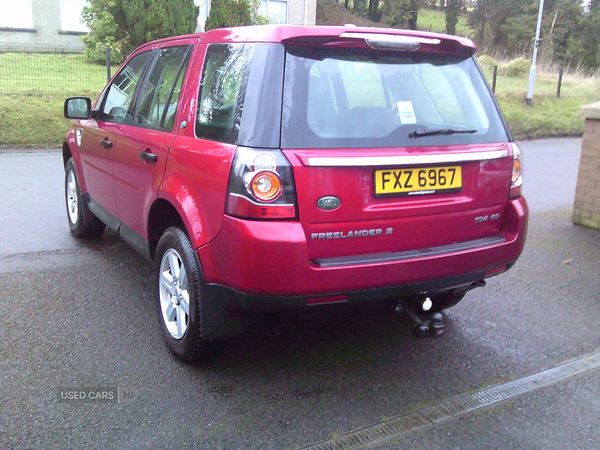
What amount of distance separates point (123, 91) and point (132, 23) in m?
17.1

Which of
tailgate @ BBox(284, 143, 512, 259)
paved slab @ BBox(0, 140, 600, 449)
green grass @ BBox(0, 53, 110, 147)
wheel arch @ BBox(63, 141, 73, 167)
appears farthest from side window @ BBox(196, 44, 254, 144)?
green grass @ BBox(0, 53, 110, 147)

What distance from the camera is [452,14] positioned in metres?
59.6

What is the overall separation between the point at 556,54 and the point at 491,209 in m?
46.7

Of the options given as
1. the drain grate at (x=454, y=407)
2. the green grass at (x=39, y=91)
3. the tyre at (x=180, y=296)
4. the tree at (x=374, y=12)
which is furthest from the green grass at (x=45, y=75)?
the tree at (x=374, y=12)

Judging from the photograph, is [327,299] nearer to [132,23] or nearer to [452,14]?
[132,23]

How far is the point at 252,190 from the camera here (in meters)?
2.72

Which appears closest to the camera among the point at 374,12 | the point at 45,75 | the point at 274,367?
the point at 274,367

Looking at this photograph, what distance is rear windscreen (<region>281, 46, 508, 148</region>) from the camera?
284 cm

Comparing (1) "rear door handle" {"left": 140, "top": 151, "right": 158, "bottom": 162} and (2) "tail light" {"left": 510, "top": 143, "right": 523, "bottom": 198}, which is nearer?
(2) "tail light" {"left": 510, "top": 143, "right": 523, "bottom": 198}

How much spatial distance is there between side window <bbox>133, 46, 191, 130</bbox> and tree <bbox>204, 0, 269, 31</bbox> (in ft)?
62.8

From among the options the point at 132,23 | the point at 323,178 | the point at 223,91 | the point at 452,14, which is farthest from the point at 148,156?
the point at 452,14

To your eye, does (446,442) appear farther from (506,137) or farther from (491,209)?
(506,137)

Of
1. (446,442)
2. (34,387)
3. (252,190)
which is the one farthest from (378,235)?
(34,387)

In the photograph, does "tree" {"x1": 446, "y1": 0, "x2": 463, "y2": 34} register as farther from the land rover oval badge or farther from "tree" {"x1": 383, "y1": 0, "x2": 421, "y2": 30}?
the land rover oval badge
